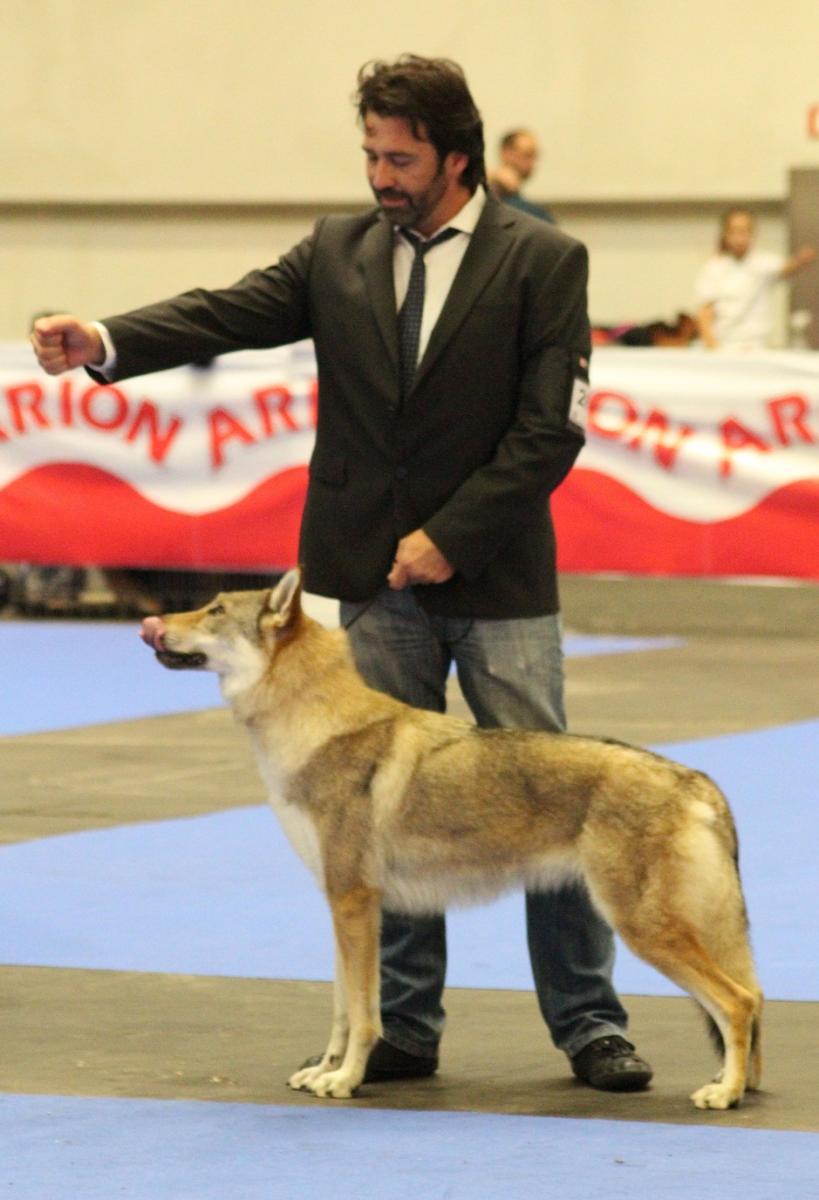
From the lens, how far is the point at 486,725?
190 inches

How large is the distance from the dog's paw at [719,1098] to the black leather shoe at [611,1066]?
193mm

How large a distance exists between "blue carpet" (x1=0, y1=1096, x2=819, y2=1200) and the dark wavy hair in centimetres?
193

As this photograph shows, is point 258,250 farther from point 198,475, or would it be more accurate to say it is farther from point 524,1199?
point 524,1199

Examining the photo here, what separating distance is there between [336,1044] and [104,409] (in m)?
8.64

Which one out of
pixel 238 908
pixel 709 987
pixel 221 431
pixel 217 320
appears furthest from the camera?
pixel 221 431

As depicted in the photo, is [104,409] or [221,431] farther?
[104,409]

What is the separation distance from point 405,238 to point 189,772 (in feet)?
13.1

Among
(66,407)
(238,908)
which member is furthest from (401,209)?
(66,407)

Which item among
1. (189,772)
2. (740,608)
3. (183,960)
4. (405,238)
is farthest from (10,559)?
(405,238)

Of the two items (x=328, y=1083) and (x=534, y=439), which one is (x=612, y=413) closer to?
(x=534, y=439)

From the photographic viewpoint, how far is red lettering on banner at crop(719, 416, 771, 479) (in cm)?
1234

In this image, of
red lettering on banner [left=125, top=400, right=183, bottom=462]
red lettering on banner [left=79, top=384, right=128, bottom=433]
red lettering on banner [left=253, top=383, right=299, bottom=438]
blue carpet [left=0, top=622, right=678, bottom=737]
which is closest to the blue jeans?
blue carpet [left=0, top=622, right=678, bottom=737]

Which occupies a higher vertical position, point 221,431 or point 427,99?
point 427,99

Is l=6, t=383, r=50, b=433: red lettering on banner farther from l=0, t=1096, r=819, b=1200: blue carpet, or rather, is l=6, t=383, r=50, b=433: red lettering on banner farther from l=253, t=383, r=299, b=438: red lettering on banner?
l=0, t=1096, r=819, b=1200: blue carpet
